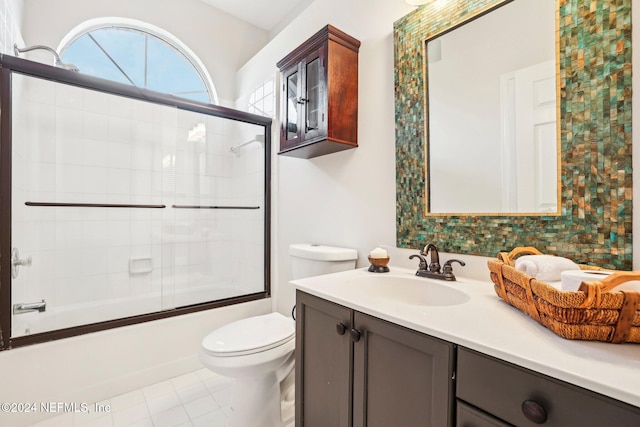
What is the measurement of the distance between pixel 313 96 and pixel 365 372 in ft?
4.45

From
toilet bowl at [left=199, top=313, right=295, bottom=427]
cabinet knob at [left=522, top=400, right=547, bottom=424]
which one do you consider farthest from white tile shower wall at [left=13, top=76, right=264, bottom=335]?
cabinet knob at [left=522, top=400, right=547, bottom=424]

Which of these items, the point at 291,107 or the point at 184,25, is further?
the point at 184,25


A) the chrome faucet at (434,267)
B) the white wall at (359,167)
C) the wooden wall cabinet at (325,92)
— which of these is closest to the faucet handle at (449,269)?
the chrome faucet at (434,267)

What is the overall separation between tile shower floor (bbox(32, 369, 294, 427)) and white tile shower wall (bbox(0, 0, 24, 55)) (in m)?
2.00

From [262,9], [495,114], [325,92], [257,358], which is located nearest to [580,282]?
[495,114]

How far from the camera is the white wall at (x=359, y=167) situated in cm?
146

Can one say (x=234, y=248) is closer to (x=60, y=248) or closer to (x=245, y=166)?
(x=245, y=166)

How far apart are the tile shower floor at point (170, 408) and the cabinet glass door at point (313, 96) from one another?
1.44m

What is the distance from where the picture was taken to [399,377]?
796 millimetres

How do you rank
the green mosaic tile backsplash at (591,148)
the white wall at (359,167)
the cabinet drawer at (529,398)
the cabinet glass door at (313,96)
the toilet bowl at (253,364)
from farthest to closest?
the cabinet glass door at (313,96)
the white wall at (359,167)
the toilet bowl at (253,364)
the green mosaic tile backsplash at (591,148)
the cabinet drawer at (529,398)

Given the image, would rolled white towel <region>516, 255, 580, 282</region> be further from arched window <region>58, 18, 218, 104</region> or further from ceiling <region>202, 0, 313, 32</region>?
arched window <region>58, 18, 218, 104</region>

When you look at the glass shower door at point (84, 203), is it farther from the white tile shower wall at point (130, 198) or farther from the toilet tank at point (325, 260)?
the toilet tank at point (325, 260)

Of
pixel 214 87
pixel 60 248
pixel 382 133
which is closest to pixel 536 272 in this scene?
pixel 382 133

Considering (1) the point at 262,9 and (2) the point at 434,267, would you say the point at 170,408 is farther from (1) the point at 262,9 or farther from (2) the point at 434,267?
(1) the point at 262,9
